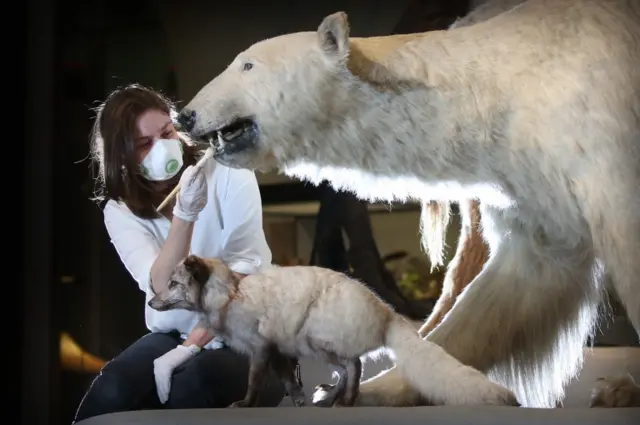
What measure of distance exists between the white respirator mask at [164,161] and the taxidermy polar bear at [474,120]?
0.21ft

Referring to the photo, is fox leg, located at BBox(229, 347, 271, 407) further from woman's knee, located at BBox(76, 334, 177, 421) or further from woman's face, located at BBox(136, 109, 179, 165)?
woman's face, located at BBox(136, 109, 179, 165)

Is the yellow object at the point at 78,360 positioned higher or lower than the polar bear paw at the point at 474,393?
lower

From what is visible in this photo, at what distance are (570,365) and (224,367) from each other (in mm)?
482

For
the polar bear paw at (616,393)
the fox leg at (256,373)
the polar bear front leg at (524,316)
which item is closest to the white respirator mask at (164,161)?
the fox leg at (256,373)

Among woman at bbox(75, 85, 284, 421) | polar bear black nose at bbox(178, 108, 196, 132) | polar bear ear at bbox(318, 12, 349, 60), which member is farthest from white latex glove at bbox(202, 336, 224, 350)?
polar bear ear at bbox(318, 12, 349, 60)

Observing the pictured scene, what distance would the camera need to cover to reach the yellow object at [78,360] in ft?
3.13

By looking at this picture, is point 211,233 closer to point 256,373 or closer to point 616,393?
point 256,373

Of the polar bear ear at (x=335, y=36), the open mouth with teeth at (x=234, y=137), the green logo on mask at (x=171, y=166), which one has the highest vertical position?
the polar bear ear at (x=335, y=36)

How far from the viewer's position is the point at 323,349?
2.67 ft

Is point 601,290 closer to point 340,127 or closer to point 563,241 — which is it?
point 563,241

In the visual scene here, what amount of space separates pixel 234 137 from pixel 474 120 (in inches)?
10.9

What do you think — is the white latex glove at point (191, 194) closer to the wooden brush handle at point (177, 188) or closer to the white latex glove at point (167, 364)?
the wooden brush handle at point (177, 188)

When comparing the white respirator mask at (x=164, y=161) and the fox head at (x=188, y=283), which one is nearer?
the fox head at (x=188, y=283)

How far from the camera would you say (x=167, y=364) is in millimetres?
906
